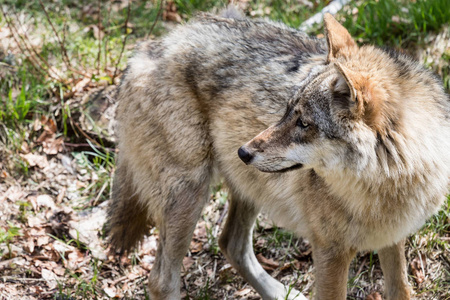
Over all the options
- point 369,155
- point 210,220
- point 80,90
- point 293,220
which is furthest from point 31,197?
point 369,155

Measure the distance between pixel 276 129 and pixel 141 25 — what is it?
4.51 metres

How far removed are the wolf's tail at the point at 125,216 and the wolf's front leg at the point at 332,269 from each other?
5.09 feet

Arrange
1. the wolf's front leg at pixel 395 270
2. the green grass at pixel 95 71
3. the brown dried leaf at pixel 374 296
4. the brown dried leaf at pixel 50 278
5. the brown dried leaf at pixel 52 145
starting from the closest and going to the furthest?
the wolf's front leg at pixel 395 270
the brown dried leaf at pixel 374 296
the brown dried leaf at pixel 50 278
the green grass at pixel 95 71
the brown dried leaf at pixel 52 145

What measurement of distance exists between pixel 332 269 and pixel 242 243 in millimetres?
1287

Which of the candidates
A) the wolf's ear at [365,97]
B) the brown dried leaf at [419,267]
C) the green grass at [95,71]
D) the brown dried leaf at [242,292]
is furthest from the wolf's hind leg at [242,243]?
the wolf's ear at [365,97]

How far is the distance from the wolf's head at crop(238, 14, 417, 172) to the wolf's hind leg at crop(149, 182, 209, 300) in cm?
93

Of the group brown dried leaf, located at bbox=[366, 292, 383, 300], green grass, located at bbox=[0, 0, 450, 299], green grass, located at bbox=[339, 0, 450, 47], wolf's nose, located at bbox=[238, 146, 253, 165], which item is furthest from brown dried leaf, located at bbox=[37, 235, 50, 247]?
green grass, located at bbox=[339, 0, 450, 47]

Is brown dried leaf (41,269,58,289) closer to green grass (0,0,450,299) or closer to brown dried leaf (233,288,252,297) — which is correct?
green grass (0,0,450,299)

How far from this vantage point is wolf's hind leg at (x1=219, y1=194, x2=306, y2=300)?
4.66 meters

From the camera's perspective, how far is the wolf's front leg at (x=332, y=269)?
11.6 ft

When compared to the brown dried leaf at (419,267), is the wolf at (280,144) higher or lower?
higher

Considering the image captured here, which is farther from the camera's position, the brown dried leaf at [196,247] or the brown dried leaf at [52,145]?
the brown dried leaf at [52,145]

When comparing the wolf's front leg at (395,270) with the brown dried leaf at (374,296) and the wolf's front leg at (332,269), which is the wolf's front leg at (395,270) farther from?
the wolf's front leg at (332,269)

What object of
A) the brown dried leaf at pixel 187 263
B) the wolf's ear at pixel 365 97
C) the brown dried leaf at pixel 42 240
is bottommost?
the brown dried leaf at pixel 187 263
